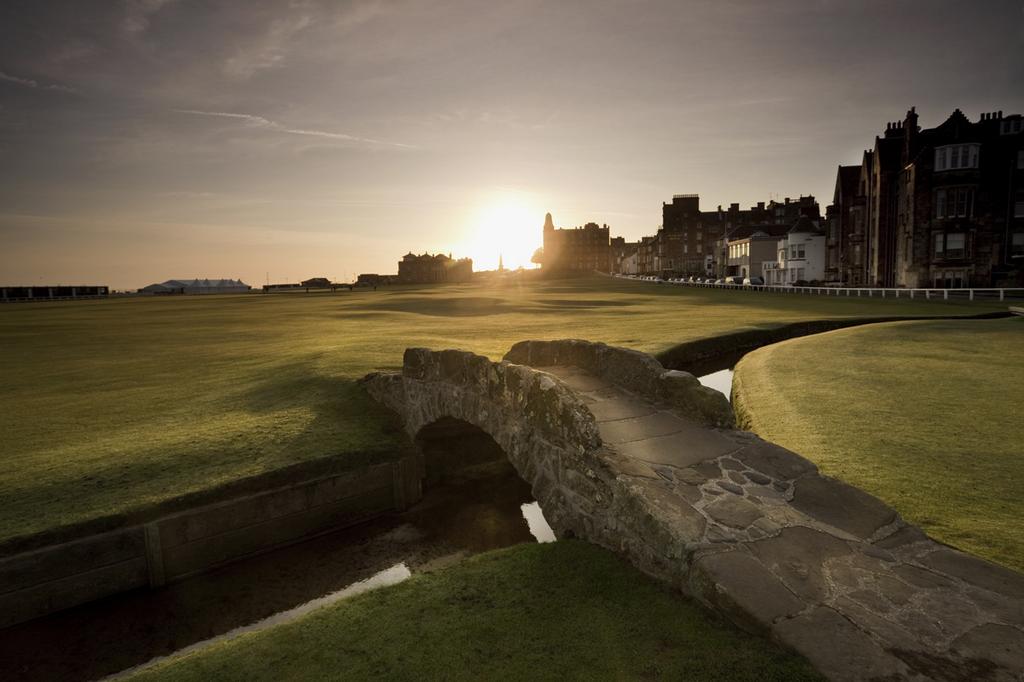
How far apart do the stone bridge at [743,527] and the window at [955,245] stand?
53.7m

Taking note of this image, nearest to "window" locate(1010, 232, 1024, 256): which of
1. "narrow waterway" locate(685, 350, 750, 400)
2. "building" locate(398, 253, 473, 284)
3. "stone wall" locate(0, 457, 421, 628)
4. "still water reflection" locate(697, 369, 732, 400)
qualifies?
"narrow waterway" locate(685, 350, 750, 400)

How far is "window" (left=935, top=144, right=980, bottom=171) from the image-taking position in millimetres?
47500

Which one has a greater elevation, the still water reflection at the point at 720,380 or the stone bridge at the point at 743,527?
the stone bridge at the point at 743,527

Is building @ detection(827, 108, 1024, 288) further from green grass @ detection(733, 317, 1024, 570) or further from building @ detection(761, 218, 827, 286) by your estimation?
green grass @ detection(733, 317, 1024, 570)

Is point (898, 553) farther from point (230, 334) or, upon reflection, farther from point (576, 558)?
point (230, 334)

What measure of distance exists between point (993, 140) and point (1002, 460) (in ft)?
180

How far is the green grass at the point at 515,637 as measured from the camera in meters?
5.30

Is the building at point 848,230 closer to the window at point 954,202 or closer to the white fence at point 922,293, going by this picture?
the white fence at point 922,293

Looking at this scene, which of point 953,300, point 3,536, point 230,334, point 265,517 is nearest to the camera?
point 3,536

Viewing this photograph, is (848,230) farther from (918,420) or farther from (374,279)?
(374,279)

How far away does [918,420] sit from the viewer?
11.5 metres

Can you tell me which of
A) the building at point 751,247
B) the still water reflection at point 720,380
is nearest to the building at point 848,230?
the building at point 751,247

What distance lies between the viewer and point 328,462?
39.5 feet

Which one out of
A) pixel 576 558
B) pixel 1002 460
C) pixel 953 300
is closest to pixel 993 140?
pixel 953 300
